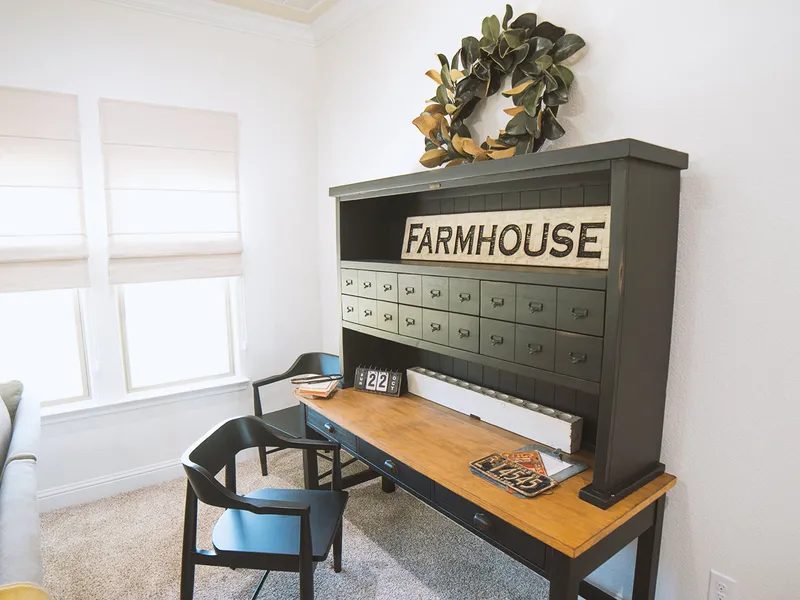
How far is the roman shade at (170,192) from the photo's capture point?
2.74 meters

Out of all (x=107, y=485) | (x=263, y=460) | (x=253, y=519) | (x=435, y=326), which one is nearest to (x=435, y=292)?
(x=435, y=326)

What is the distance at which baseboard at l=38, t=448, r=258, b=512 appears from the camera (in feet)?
8.91

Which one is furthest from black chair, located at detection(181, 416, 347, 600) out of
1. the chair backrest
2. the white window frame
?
the white window frame

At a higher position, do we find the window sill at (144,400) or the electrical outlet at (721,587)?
the window sill at (144,400)

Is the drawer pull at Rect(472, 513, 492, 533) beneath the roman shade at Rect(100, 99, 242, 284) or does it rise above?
beneath

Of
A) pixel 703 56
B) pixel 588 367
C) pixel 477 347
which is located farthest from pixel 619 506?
pixel 703 56

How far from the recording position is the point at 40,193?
2.55 m

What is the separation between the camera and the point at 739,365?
4.80ft

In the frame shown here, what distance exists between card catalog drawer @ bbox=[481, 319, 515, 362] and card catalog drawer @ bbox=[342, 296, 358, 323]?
2.82 ft

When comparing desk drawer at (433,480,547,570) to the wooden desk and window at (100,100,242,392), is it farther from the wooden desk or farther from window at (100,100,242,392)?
window at (100,100,242,392)

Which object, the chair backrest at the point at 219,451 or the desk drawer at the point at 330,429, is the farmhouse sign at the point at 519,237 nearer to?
the desk drawer at the point at 330,429

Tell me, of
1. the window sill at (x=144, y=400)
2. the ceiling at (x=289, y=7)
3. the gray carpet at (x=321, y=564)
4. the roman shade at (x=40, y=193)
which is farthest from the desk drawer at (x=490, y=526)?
the ceiling at (x=289, y=7)

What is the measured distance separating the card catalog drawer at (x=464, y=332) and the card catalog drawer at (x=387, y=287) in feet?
1.23

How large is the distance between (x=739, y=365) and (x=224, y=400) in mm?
2826
